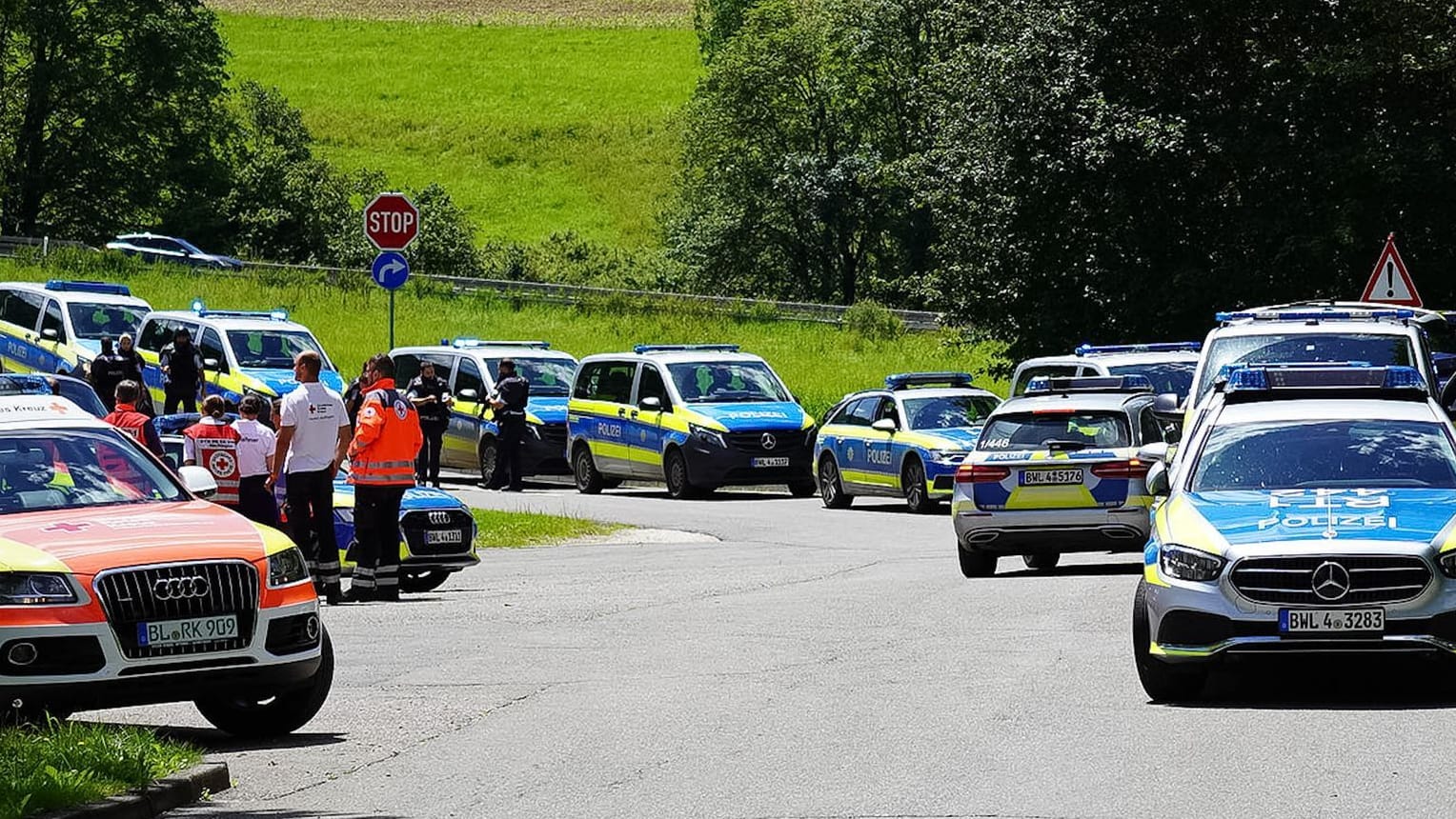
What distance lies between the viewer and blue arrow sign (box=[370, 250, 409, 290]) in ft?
93.3

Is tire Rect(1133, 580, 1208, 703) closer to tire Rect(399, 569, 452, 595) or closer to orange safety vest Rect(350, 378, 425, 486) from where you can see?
orange safety vest Rect(350, 378, 425, 486)

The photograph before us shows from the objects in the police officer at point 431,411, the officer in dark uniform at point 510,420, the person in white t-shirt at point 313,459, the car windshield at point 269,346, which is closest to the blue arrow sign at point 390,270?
the police officer at point 431,411

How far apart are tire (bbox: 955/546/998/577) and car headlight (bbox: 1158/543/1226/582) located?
7857 mm

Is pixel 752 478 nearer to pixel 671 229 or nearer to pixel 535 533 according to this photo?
pixel 535 533

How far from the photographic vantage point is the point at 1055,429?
1995 cm

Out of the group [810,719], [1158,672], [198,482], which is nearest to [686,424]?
[198,482]

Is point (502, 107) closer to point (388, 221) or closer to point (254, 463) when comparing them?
point (388, 221)

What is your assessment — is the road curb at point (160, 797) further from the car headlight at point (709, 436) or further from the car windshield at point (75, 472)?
the car headlight at point (709, 436)

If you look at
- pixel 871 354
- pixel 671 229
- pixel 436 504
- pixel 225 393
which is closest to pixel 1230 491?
pixel 436 504

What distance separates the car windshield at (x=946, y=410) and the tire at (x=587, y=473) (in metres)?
5.88

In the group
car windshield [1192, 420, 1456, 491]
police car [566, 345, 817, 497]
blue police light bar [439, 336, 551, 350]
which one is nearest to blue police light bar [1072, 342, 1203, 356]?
police car [566, 345, 817, 497]

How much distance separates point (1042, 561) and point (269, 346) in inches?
645

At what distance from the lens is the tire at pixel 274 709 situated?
10.8 metres

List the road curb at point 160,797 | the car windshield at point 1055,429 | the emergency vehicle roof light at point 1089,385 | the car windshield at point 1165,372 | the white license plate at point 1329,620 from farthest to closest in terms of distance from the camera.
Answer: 1. the car windshield at point 1165,372
2. the emergency vehicle roof light at point 1089,385
3. the car windshield at point 1055,429
4. the white license plate at point 1329,620
5. the road curb at point 160,797
